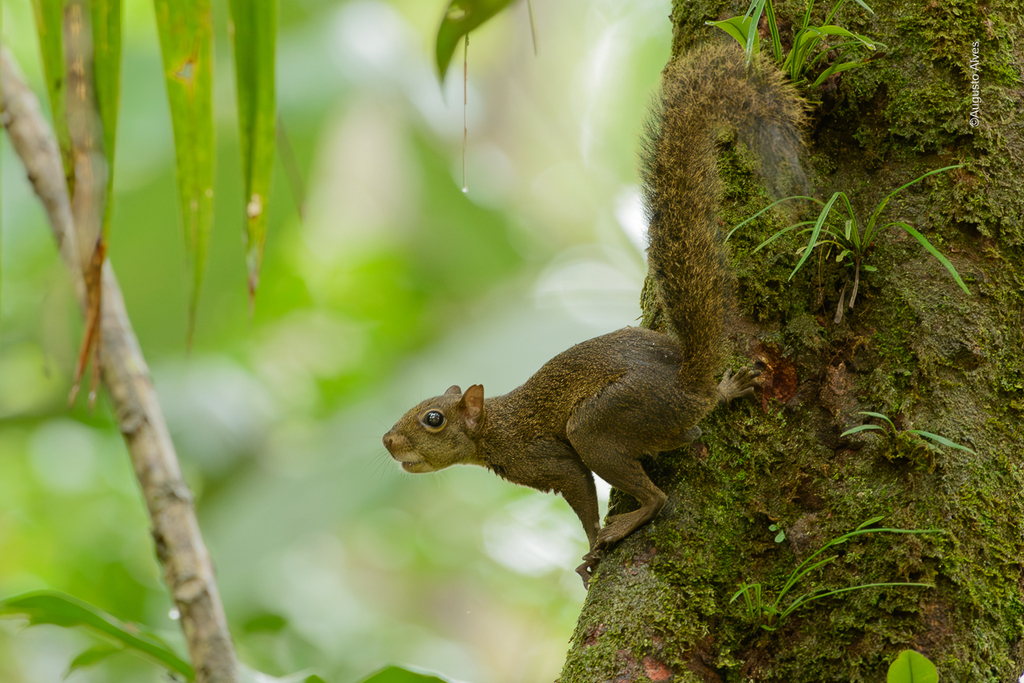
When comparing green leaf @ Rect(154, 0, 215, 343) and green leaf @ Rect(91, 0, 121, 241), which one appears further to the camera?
green leaf @ Rect(154, 0, 215, 343)

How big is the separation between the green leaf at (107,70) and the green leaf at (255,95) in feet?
0.66

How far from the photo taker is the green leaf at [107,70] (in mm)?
1297

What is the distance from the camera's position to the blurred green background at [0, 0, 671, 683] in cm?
459

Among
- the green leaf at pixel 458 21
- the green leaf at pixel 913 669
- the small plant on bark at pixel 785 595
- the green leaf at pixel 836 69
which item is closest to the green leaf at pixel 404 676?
the small plant on bark at pixel 785 595

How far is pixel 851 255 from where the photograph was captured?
1.87 m

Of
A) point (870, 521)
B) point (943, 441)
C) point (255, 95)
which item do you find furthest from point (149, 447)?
point (943, 441)

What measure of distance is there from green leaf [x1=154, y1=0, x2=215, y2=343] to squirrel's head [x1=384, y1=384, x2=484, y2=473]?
136 cm

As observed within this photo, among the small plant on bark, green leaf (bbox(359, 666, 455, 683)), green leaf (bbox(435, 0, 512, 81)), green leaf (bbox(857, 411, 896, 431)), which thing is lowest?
the small plant on bark

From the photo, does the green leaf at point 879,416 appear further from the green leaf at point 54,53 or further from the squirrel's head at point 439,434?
the green leaf at point 54,53

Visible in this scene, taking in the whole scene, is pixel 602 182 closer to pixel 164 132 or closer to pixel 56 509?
pixel 164 132

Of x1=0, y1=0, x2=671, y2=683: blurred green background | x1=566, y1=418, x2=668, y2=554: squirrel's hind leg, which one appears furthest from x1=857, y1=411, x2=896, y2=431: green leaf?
x1=0, y1=0, x2=671, y2=683: blurred green background

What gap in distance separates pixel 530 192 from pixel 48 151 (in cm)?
762

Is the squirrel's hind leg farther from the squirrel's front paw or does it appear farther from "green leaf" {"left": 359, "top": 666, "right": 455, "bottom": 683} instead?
"green leaf" {"left": 359, "top": 666, "right": 455, "bottom": 683}

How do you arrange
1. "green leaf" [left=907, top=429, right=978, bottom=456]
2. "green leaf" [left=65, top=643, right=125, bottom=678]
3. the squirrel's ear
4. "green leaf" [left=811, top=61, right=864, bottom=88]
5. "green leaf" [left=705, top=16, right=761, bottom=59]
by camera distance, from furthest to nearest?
1. the squirrel's ear
2. "green leaf" [left=65, top=643, right=125, bottom=678]
3. "green leaf" [left=811, top=61, right=864, bottom=88]
4. "green leaf" [left=705, top=16, right=761, bottom=59]
5. "green leaf" [left=907, top=429, right=978, bottom=456]
